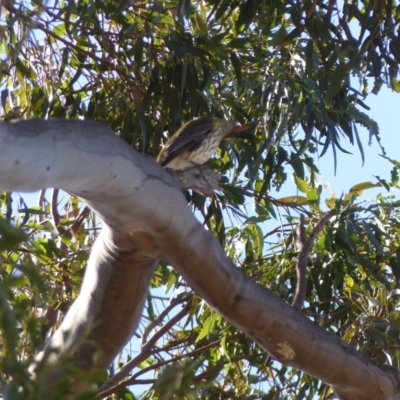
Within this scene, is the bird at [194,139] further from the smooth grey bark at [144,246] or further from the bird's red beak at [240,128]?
the smooth grey bark at [144,246]

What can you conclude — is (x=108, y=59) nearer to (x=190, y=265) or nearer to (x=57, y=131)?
(x=190, y=265)

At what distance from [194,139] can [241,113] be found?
0.32 metres

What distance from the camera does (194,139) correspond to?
390 cm

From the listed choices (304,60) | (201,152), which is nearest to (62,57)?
(201,152)

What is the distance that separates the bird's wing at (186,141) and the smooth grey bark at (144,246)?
1387 mm

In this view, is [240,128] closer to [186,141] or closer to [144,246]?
[186,141]

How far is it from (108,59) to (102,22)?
0.19m

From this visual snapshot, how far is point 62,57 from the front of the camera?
12.8 ft

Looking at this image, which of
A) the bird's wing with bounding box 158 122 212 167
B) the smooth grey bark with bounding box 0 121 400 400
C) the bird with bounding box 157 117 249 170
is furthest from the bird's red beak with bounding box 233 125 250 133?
the smooth grey bark with bounding box 0 121 400 400

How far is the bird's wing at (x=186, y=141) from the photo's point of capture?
3.90 meters

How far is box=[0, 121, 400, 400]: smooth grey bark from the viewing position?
5.95ft

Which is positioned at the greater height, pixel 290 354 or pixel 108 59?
pixel 108 59

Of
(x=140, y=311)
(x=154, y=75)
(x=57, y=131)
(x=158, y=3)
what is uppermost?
(x=158, y=3)

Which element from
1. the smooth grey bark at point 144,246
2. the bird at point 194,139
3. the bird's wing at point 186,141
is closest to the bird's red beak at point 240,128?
the bird at point 194,139
